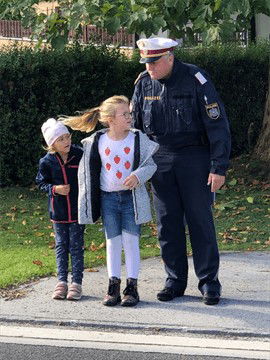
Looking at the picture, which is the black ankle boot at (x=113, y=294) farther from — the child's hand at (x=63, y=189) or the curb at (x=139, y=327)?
the child's hand at (x=63, y=189)

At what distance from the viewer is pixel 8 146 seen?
13156 mm

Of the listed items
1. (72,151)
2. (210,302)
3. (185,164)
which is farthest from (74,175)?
(210,302)

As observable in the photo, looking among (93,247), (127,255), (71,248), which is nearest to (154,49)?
(127,255)

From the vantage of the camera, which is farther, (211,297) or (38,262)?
(38,262)

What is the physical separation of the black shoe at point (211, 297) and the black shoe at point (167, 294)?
25 centimetres

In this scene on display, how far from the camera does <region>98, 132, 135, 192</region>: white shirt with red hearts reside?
7.30 m

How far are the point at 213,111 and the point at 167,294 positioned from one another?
1.36 m

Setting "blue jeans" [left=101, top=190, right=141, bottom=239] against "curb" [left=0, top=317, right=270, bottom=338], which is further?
"blue jeans" [left=101, top=190, right=141, bottom=239]

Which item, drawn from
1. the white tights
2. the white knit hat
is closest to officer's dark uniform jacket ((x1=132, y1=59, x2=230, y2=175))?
the white knit hat

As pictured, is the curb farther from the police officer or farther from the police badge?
the police badge

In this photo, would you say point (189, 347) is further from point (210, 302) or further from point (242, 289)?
point (242, 289)

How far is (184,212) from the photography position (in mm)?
7527

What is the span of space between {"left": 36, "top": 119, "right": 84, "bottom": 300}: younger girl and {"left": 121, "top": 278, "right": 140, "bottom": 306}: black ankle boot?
39 cm

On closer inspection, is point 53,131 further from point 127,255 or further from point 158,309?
point 158,309
